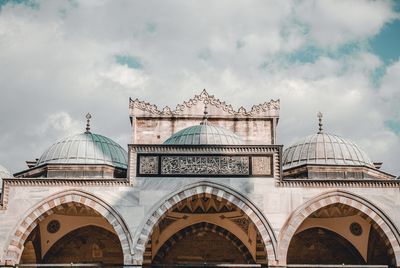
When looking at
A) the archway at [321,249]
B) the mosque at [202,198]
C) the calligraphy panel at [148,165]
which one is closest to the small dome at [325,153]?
the mosque at [202,198]

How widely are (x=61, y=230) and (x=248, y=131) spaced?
22.6ft

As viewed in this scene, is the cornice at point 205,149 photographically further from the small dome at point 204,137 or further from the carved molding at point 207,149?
the small dome at point 204,137

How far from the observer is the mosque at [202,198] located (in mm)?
15938

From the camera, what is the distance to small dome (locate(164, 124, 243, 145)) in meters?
17.6

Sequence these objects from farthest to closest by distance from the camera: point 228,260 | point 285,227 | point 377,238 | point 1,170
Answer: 1. point 1,170
2. point 228,260
3. point 377,238
4. point 285,227

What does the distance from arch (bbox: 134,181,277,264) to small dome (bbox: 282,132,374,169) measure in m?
2.83

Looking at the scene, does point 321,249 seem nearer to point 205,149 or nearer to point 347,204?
point 347,204

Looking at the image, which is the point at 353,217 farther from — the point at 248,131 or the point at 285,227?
the point at 248,131

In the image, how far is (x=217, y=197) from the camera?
52.7 ft

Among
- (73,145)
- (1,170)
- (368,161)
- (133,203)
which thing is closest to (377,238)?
(368,161)

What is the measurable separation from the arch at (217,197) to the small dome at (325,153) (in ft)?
9.28

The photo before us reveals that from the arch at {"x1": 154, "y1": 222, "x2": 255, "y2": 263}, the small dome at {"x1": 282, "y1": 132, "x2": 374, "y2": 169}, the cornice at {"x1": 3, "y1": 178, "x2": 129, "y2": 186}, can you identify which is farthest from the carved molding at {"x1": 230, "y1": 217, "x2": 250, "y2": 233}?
the cornice at {"x1": 3, "y1": 178, "x2": 129, "y2": 186}

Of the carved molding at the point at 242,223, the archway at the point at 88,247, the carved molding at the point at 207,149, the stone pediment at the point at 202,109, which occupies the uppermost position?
the stone pediment at the point at 202,109

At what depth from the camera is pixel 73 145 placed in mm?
18266
